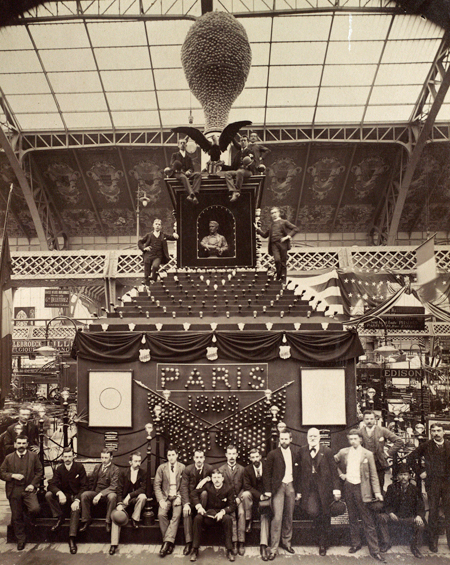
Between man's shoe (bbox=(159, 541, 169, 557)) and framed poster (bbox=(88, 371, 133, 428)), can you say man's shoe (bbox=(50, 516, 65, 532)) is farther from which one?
framed poster (bbox=(88, 371, 133, 428))

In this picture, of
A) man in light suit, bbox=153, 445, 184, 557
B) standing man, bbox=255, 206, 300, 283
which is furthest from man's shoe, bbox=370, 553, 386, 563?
standing man, bbox=255, 206, 300, 283

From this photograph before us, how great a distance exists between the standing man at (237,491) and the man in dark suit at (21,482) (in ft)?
8.36

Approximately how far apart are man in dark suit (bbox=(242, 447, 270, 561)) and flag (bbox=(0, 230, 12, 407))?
350 centimetres

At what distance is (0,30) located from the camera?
632 inches

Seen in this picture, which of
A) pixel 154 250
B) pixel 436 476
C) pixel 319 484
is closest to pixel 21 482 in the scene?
pixel 319 484

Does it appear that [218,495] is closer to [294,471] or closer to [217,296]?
[294,471]

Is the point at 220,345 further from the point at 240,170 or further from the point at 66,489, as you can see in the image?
the point at 240,170

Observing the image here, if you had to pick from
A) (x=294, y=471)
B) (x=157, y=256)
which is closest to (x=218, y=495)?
(x=294, y=471)

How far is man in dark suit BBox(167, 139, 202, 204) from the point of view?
11.2m

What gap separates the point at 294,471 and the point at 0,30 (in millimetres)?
16446

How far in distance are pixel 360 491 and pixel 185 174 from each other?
775 cm

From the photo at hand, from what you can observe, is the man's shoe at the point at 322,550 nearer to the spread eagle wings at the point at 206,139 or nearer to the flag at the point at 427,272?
the flag at the point at 427,272

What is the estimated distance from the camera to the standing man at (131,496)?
6.49 meters

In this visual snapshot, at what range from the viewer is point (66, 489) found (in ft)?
22.5
